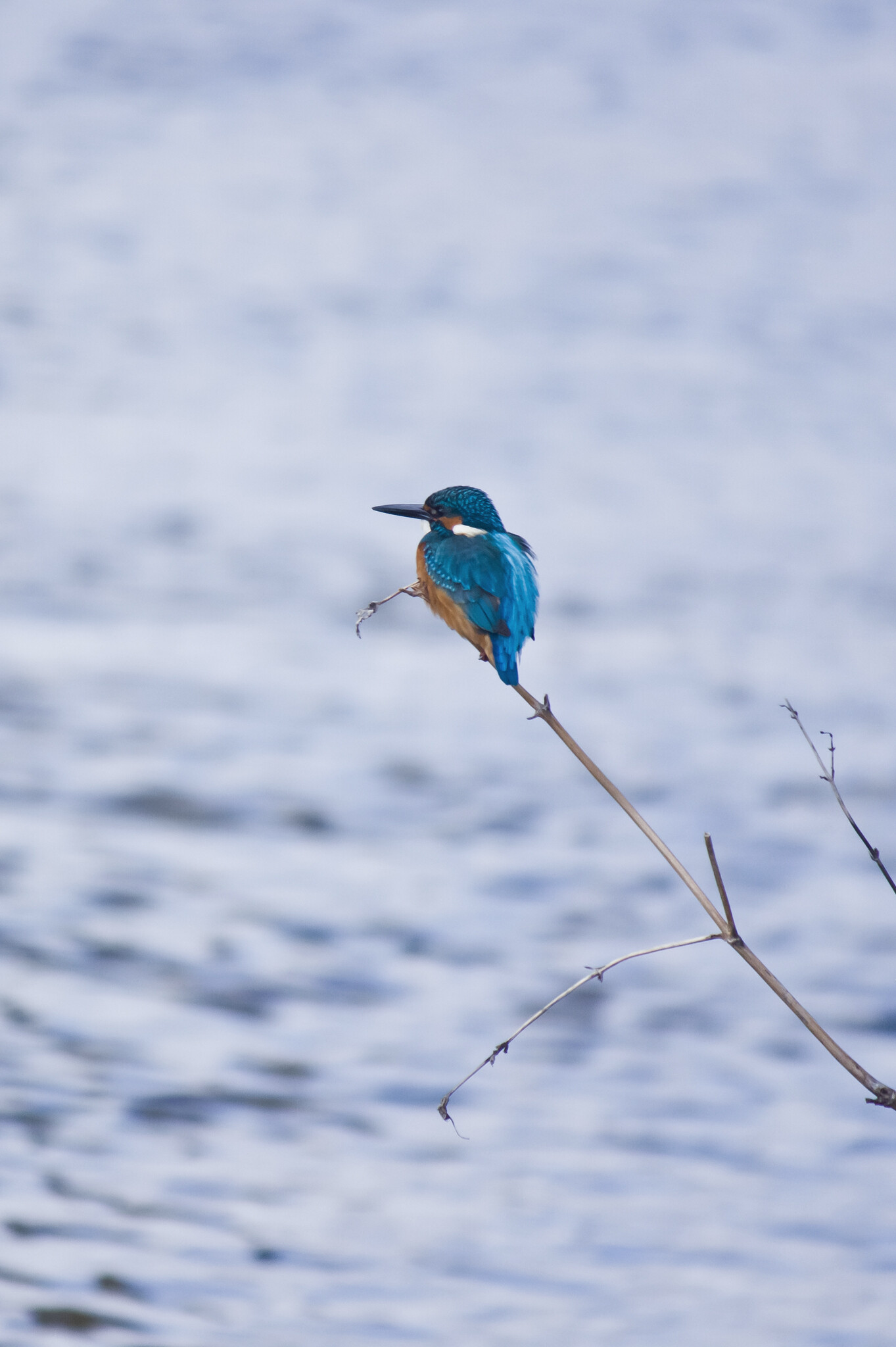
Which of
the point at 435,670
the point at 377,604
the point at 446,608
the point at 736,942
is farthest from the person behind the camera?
the point at 435,670

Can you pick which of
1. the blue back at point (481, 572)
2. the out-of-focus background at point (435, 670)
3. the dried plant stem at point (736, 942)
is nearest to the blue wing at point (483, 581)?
the blue back at point (481, 572)

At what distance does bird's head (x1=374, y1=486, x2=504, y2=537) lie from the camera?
6.18 feet

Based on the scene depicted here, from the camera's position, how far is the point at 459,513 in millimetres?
1934

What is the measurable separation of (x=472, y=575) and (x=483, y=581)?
A: 0.02 m

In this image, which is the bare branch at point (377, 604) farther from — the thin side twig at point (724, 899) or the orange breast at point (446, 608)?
the thin side twig at point (724, 899)

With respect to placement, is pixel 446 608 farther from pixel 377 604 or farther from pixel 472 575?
pixel 377 604

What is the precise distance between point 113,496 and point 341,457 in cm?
200

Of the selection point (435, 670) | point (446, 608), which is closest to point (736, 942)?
point (446, 608)

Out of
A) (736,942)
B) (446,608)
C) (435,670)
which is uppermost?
(446,608)

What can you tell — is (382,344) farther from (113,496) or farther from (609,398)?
(113,496)

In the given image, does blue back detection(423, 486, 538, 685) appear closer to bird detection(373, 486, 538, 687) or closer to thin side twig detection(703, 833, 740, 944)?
bird detection(373, 486, 538, 687)

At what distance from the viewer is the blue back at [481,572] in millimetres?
1828

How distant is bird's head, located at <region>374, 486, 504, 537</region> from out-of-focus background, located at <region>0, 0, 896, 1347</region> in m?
3.61

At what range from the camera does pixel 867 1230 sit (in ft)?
17.8
